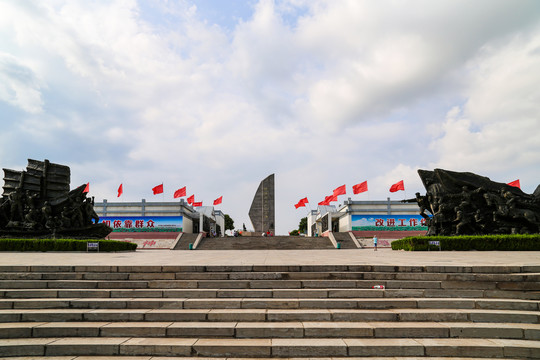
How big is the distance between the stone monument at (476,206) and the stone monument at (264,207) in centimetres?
2740

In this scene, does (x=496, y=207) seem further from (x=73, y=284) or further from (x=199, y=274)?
(x=73, y=284)

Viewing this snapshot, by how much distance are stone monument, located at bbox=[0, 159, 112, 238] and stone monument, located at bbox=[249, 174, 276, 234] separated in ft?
85.4

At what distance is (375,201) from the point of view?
3662 centimetres

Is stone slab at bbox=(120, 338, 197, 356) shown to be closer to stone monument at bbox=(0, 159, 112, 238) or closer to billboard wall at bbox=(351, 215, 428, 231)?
stone monument at bbox=(0, 159, 112, 238)

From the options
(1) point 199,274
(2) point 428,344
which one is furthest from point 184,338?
(2) point 428,344

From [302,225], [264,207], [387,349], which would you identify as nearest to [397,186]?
[264,207]

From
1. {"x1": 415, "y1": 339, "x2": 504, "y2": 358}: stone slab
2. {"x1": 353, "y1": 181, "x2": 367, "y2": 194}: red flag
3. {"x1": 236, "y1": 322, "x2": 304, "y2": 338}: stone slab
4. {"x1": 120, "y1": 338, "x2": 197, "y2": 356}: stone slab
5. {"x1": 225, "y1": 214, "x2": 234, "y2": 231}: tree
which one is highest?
{"x1": 353, "y1": 181, "x2": 367, "y2": 194}: red flag

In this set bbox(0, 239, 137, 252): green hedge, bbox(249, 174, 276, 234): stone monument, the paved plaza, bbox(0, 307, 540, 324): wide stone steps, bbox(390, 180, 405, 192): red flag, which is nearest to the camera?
bbox(0, 307, 540, 324): wide stone steps

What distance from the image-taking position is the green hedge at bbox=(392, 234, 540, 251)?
13336mm

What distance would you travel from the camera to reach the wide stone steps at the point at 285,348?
165 inches

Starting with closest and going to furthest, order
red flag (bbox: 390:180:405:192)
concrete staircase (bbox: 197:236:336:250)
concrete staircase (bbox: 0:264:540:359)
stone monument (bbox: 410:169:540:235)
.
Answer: concrete staircase (bbox: 0:264:540:359) < stone monument (bbox: 410:169:540:235) < concrete staircase (bbox: 197:236:336:250) < red flag (bbox: 390:180:405:192)

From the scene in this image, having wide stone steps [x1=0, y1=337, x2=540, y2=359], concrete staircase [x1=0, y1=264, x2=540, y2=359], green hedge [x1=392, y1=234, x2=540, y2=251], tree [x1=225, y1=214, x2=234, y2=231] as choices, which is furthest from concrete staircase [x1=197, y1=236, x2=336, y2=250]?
tree [x1=225, y1=214, x2=234, y2=231]

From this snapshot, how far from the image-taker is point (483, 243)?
14000 millimetres

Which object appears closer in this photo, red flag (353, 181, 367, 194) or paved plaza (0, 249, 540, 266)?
paved plaza (0, 249, 540, 266)
